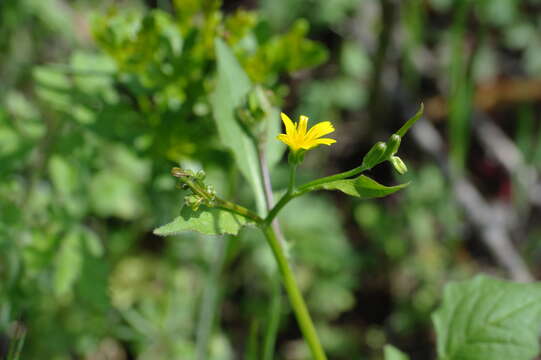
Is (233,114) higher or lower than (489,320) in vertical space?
higher

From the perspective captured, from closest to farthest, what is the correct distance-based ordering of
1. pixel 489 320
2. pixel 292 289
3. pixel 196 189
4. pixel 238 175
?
pixel 196 189, pixel 292 289, pixel 489 320, pixel 238 175

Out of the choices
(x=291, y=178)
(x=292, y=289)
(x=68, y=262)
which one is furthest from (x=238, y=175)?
(x=291, y=178)

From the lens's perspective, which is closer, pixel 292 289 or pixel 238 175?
pixel 292 289

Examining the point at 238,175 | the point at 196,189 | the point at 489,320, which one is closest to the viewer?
the point at 196,189

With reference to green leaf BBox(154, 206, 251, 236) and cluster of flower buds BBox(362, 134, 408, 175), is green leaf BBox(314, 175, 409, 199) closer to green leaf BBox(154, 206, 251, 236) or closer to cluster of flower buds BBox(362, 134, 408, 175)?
cluster of flower buds BBox(362, 134, 408, 175)

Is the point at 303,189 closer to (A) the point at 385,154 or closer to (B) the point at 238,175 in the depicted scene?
(A) the point at 385,154

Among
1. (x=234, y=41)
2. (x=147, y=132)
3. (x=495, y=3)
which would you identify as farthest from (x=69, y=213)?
(x=495, y=3)
